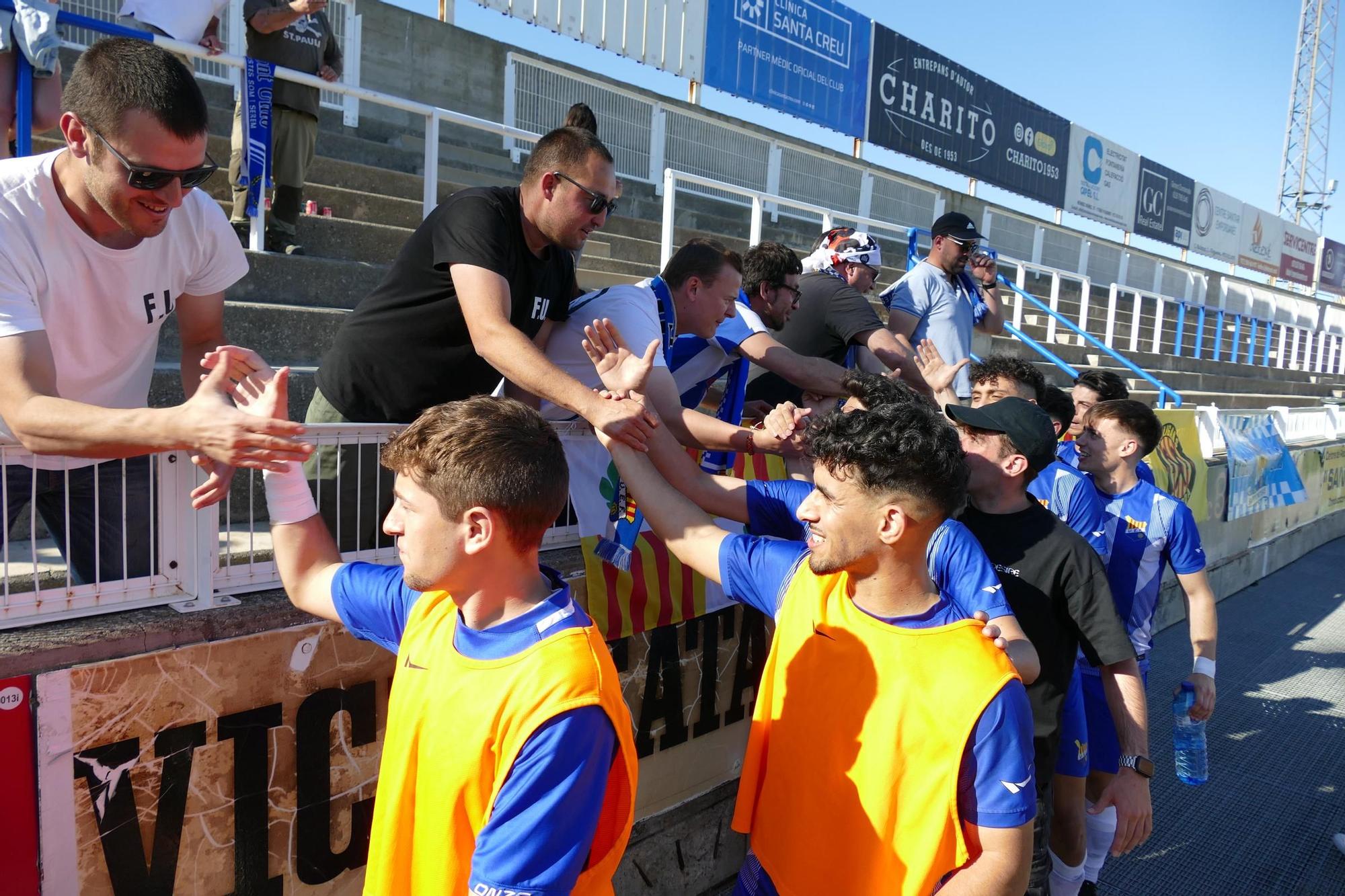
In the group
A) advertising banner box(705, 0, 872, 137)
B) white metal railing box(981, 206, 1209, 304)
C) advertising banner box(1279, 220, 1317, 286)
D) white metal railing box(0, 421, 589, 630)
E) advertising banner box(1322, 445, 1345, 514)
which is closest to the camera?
white metal railing box(0, 421, 589, 630)

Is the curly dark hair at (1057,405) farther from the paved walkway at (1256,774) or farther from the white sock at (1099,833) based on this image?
the paved walkway at (1256,774)

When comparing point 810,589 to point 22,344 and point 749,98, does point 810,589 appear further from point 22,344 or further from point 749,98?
point 749,98

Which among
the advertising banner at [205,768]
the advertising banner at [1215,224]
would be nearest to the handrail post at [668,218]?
the advertising banner at [205,768]

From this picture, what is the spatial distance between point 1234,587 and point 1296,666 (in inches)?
89.5

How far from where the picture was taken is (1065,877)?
11.7 ft

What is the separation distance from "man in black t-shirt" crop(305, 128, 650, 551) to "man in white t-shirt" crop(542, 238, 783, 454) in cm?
21

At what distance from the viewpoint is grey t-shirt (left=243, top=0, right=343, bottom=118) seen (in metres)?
5.81

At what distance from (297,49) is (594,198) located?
14.4 ft

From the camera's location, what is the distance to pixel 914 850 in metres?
2.03

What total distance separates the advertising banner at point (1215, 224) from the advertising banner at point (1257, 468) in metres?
24.7

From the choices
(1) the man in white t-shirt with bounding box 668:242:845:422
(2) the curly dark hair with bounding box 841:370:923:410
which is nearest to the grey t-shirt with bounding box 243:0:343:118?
(1) the man in white t-shirt with bounding box 668:242:845:422

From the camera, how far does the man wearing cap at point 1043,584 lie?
2908mm

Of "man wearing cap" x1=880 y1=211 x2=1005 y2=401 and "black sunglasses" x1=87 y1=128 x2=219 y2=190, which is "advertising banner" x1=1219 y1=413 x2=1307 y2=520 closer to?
"man wearing cap" x1=880 y1=211 x2=1005 y2=401

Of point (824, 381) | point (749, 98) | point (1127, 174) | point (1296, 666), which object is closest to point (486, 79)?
point (749, 98)
